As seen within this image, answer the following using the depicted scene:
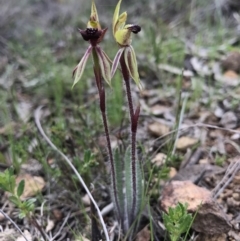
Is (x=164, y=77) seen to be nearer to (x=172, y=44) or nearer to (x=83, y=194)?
(x=172, y=44)

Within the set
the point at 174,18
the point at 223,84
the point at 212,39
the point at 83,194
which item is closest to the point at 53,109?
the point at 83,194

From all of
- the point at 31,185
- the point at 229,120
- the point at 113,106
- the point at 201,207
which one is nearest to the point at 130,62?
the point at 201,207

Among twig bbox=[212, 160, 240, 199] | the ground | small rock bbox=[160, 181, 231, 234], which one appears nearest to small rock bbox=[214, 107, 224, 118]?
the ground

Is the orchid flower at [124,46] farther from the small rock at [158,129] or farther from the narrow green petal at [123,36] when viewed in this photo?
the small rock at [158,129]

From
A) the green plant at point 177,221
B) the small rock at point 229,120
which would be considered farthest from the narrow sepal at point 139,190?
the small rock at point 229,120

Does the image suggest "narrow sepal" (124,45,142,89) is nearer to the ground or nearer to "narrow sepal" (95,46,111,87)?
"narrow sepal" (95,46,111,87)

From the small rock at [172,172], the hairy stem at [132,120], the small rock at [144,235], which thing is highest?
the hairy stem at [132,120]
